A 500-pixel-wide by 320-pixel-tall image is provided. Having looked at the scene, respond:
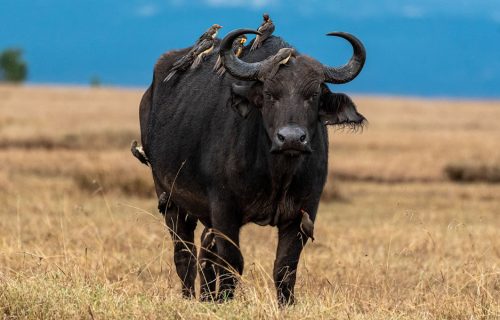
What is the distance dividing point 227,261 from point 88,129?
26549 mm

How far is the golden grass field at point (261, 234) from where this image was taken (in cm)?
683

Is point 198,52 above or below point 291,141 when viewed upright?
above

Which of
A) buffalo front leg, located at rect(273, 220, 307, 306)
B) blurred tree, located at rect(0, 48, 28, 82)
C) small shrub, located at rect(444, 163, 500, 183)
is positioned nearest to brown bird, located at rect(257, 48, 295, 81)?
buffalo front leg, located at rect(273, 220, 307, 306)

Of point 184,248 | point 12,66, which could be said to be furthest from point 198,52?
point 12,66

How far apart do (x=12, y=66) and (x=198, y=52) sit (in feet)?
346

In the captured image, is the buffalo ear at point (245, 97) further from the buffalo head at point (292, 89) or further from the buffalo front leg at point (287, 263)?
the buffalo front leg at point (287, 263)

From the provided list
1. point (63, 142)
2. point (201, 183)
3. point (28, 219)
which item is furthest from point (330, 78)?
point (63, 142)

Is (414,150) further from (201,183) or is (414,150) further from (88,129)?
(201,183)

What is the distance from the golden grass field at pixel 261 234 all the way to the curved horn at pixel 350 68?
134 cm

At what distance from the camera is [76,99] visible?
2313 inches

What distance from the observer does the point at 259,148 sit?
7316mm

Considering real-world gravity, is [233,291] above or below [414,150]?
above

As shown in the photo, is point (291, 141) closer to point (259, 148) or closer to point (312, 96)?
point (312, 96)

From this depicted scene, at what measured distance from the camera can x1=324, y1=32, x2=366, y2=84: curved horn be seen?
7.13 metres
